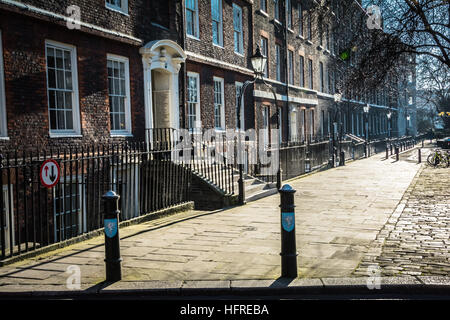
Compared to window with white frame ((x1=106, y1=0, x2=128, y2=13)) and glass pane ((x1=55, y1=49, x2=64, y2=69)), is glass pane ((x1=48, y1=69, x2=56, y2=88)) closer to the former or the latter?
glass pane ((x1=55, y1=49, x2=64, y2=69))

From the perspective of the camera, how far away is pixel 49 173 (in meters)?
6.95

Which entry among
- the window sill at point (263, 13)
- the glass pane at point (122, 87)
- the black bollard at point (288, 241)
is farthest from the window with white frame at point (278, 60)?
the black bollard at point (288, 241)

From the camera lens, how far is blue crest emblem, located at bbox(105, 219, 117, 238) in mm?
5324

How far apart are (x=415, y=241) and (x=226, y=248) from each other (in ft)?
9.75

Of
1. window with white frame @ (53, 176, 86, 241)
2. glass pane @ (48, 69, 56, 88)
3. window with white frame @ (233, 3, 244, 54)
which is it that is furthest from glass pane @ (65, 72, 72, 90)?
window with white frame @ (233, 3, 244, 54)

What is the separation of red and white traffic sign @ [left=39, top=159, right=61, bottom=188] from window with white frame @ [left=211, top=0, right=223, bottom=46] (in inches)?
456

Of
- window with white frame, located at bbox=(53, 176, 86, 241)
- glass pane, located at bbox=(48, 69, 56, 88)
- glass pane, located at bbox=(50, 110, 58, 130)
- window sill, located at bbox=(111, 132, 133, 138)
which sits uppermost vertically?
glass pane, located at bbox=(48, 69, 56, 88)

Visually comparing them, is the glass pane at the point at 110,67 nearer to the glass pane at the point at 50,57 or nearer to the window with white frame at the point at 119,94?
the window with white frame at the point at 119,94

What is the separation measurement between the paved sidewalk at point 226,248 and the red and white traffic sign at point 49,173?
1.06 m

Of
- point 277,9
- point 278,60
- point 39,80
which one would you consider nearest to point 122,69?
point 39,80

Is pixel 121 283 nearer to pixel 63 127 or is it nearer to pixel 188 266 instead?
pixel 188 266
